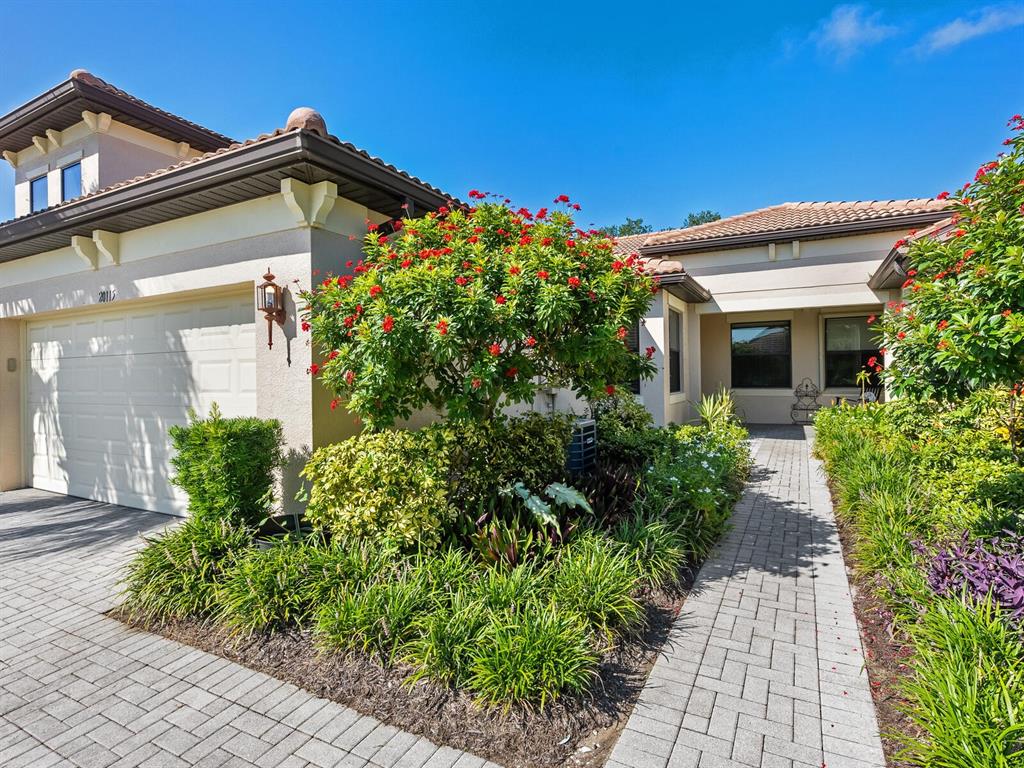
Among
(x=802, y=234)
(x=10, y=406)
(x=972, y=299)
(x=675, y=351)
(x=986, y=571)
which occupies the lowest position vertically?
(x=986, y=571)

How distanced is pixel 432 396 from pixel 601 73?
9.31 m

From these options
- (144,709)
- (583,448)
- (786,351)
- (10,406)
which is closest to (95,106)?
(10,406)

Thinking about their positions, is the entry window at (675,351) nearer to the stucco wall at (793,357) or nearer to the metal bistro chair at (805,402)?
the stucco wall at (793,357)

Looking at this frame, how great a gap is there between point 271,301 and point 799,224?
38.1 feet

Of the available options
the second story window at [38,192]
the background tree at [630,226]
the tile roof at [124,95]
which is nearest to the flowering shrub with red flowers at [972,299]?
the tile roof at [124,95]

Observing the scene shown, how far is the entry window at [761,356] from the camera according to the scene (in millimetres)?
14312

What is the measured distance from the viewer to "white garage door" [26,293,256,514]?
6488 mm

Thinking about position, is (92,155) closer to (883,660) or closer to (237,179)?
(237,179)

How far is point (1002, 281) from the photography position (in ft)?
10.3

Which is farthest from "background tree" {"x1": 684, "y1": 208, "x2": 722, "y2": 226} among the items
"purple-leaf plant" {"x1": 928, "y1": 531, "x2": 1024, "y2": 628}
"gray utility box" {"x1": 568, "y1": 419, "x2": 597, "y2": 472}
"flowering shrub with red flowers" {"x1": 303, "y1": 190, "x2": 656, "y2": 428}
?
"purple-leaf plant" {"x1": 928, "y1": 531, "x2": 1024, "y2": 628}

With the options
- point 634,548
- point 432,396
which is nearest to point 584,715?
point 634,548

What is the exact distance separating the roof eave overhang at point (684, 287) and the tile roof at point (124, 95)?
9.70 metres

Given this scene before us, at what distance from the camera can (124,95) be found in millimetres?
9391

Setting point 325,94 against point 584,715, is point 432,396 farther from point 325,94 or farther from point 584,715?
point 325,94
